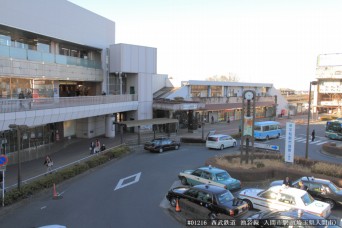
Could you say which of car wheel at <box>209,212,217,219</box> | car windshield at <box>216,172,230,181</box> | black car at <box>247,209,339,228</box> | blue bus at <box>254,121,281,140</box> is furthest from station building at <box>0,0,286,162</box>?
black car at <box>247,209,339,228</box>

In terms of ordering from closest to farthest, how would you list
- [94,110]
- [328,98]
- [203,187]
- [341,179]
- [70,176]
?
[203,187], [341,179], [70,176], [94,110], [328,98]

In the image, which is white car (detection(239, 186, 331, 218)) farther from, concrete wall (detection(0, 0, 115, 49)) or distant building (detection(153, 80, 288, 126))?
distant building (detection(153, 80, 288, 126))

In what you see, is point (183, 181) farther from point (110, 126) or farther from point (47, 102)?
point (110, 126)

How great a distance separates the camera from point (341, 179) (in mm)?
18188

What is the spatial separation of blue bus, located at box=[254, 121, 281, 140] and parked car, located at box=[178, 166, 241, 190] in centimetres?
2096

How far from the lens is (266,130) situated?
126 feet

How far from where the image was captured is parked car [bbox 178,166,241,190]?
17.3 metres

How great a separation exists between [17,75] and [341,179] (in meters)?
24.0

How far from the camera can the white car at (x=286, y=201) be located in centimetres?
1305

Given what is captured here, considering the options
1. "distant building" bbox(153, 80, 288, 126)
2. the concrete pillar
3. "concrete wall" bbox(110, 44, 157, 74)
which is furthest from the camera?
"distant building" bbox(153, 80, 288, 126)

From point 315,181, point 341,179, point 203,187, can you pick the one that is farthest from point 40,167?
point 341,179

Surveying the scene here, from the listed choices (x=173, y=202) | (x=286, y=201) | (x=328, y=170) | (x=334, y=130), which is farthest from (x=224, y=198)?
(x=334, y=130)

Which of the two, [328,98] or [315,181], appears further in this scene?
[328,98]

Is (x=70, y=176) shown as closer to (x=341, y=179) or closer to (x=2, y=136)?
(x=2, y=136)
